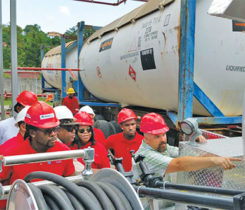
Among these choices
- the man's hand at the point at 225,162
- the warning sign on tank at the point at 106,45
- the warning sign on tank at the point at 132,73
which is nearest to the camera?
the man's hand at the point at 225,162

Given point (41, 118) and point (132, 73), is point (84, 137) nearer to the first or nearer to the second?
point (41, 118)

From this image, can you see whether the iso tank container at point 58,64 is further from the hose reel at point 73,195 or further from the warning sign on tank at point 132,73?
the hose reel at point 73,195

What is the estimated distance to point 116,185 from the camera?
1.51m

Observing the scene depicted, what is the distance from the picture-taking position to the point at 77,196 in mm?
1312

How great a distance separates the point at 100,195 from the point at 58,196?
193mm

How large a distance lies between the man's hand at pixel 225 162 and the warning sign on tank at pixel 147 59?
3.23 metres

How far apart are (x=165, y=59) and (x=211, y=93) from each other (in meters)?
0.89

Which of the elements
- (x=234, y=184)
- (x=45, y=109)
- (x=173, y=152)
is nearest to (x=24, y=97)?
(x=45, y=109)

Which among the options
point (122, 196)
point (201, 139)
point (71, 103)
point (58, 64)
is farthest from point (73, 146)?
point (58, 64)

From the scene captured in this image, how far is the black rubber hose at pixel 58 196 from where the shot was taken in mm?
1269

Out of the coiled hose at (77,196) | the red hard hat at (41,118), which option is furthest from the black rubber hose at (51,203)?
the red hard hat at (41,118)

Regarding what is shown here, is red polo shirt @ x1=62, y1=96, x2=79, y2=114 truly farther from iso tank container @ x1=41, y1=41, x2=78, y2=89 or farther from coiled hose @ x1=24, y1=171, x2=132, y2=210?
coiled hose @ x1=24, y1=171, x2=132, y2=210

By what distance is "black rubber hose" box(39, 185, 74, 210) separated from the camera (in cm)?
127

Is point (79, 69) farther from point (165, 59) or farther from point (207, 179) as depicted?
point (207, 179)
